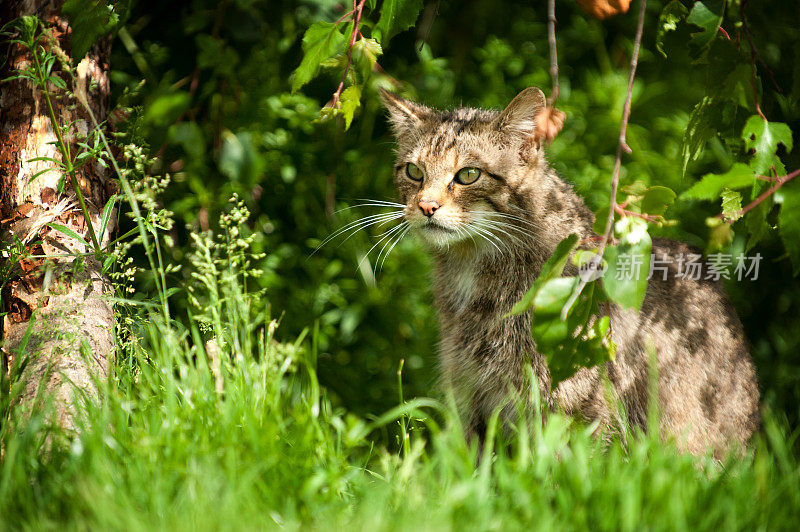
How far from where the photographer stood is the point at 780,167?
212 centimetres

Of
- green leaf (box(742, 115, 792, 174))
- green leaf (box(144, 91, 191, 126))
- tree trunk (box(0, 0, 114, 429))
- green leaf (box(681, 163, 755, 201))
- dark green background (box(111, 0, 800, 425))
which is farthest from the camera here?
dark green background (box(111, 0, 800, 425))

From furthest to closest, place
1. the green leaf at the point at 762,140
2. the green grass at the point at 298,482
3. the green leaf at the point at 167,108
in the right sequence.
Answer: the green leaf at the point at 167,108 → the green leaf at the point at 762,140 → the green grass at the point at 298,482

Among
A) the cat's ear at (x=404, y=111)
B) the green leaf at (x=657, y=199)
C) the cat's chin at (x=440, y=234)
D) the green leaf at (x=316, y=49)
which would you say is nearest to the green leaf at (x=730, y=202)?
the green leaf at (x=657, y=199)

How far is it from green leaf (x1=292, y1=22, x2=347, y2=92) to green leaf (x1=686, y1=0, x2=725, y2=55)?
1.00 metres

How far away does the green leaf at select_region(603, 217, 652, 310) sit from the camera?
1737 millimetres

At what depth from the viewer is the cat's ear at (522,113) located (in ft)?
9.31

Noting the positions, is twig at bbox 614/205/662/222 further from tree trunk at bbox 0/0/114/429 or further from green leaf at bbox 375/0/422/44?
tree trunk at bbox 0/0/114/429

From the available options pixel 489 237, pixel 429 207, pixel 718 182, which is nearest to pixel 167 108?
pixel 429 207

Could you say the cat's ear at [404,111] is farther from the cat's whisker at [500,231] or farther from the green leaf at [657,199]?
the green leaf at [657,199]

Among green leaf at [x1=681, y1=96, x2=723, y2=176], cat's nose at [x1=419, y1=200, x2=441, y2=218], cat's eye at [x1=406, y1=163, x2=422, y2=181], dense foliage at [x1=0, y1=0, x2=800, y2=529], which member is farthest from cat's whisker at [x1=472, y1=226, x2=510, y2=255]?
green leaf at [x1=681, y1=96, x2=723, y2=176]

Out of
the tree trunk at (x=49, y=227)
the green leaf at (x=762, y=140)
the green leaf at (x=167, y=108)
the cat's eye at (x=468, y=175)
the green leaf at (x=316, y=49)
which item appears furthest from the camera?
the cat's eye at (x=468, y=175)

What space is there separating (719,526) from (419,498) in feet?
2.24

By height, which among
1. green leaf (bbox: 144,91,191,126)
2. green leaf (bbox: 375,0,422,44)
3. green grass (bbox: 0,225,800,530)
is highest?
green leaf (bbox: 375,0,422,44)

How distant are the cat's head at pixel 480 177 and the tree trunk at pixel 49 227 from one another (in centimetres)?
118
